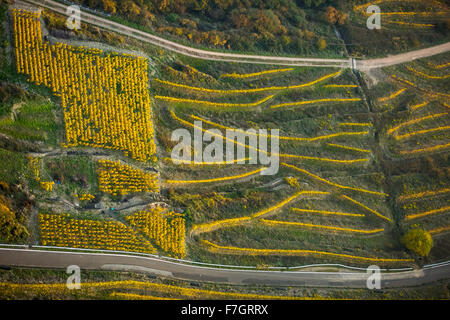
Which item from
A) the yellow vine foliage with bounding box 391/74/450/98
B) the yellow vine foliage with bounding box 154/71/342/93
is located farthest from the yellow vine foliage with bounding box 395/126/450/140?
the yellow vine foliage with bounding box 154/71/342/93

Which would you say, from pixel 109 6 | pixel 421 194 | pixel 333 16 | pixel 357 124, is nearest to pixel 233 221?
pixel 357 124

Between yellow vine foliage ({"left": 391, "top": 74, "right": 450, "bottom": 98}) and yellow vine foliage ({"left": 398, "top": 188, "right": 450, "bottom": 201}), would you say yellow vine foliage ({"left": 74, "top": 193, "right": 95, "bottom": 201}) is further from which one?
yellow vine foliage ({"left": 391, "top": 74, "right": 450, "bottom": 98})

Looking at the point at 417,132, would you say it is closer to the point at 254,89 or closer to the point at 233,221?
the point at 254,89

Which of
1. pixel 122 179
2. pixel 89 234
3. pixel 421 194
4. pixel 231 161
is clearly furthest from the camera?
pixel 421 194

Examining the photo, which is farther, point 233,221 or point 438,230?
point 438,230

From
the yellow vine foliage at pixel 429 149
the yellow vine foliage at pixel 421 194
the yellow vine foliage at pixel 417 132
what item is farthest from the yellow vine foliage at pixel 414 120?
the yellow vine foliage at pixel 421 194

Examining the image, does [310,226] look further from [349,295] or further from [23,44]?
[23,44]

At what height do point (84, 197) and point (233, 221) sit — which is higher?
point (84, 197)

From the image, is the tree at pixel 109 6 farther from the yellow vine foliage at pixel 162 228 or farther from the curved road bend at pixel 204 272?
the curved road bend at pixel 204 272
